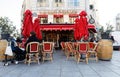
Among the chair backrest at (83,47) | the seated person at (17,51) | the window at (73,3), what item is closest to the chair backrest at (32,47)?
the seated person at (17,51)

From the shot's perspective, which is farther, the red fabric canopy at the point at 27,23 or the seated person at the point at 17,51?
the red fabric canopy at the point at 27,23

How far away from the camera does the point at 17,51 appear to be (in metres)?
12.2

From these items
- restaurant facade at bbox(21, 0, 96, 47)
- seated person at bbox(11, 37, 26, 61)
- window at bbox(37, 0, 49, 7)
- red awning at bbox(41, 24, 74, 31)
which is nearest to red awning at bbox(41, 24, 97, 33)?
red awning at bbox(41, 24, 74, 31)

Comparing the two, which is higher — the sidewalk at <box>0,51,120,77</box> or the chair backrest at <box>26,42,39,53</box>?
the chair backrest at <box>26,42,39,53</box>

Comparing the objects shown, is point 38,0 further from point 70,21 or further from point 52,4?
point 70,21

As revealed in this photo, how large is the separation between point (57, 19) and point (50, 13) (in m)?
1.18

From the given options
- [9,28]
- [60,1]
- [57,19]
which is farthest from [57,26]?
[9,28]

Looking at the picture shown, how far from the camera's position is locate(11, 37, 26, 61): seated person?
12.1m

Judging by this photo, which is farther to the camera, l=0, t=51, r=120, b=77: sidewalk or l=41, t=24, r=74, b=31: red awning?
l=41, t=24, r=74, b=31: red awning

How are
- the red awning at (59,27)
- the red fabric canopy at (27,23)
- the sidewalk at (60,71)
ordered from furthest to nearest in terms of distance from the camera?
1. the red awning at (59,27)
2. the red fabric canopy at (27,23)
3. the sidewalk at (60,71)

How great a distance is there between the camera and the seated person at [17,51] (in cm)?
1205

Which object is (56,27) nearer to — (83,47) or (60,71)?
(83,47)

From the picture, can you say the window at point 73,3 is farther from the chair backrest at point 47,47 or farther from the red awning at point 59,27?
the chair backrest at point 47,47

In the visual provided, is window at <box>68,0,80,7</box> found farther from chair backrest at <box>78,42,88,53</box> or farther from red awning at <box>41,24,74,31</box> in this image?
chair backrest at <box>78,42,88,53</box>
